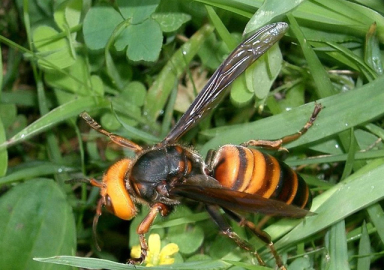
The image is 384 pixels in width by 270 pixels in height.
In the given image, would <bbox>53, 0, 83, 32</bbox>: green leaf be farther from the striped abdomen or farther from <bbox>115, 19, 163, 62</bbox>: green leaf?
the striped abdomen

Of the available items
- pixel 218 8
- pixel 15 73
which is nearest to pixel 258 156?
pixel 218 8

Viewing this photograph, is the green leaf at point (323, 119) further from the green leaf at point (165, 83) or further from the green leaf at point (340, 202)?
the green leaf at point (165, 83)

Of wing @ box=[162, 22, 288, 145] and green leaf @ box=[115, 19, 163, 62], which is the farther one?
green leaf @ box=[115, 19, 163, 62]

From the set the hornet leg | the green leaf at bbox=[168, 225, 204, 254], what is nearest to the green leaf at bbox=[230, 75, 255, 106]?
the hornet leg

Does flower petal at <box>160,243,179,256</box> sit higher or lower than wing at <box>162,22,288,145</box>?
lower

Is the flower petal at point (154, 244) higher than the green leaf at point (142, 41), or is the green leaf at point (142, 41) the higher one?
the green leaf at point (142, 41)

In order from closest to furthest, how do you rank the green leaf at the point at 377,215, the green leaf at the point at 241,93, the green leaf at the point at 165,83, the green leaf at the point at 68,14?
the green leaf at the point at 377,215
the green leaf at the point at 241,93
the green leaf at the point at 68,14
the green leaf at the point at 165,83

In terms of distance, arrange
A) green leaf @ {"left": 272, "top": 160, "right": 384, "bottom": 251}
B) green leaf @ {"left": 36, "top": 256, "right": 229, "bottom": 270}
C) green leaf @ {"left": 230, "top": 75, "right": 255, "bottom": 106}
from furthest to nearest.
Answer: green leaf @ {"left": 230, "top": 75, "right": 255, "bottom": 106}, green leaf @ {"left": 272, "top": 160, "right": 384, "bottom": 251}, green leaf @ {"left": 36, "top": 256, "right": 229, "bottom": 270}

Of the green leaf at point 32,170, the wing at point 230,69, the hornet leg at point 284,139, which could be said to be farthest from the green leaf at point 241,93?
the green leaf at point 32,170

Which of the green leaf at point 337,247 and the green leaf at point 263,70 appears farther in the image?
the green leaf at point 263,70
